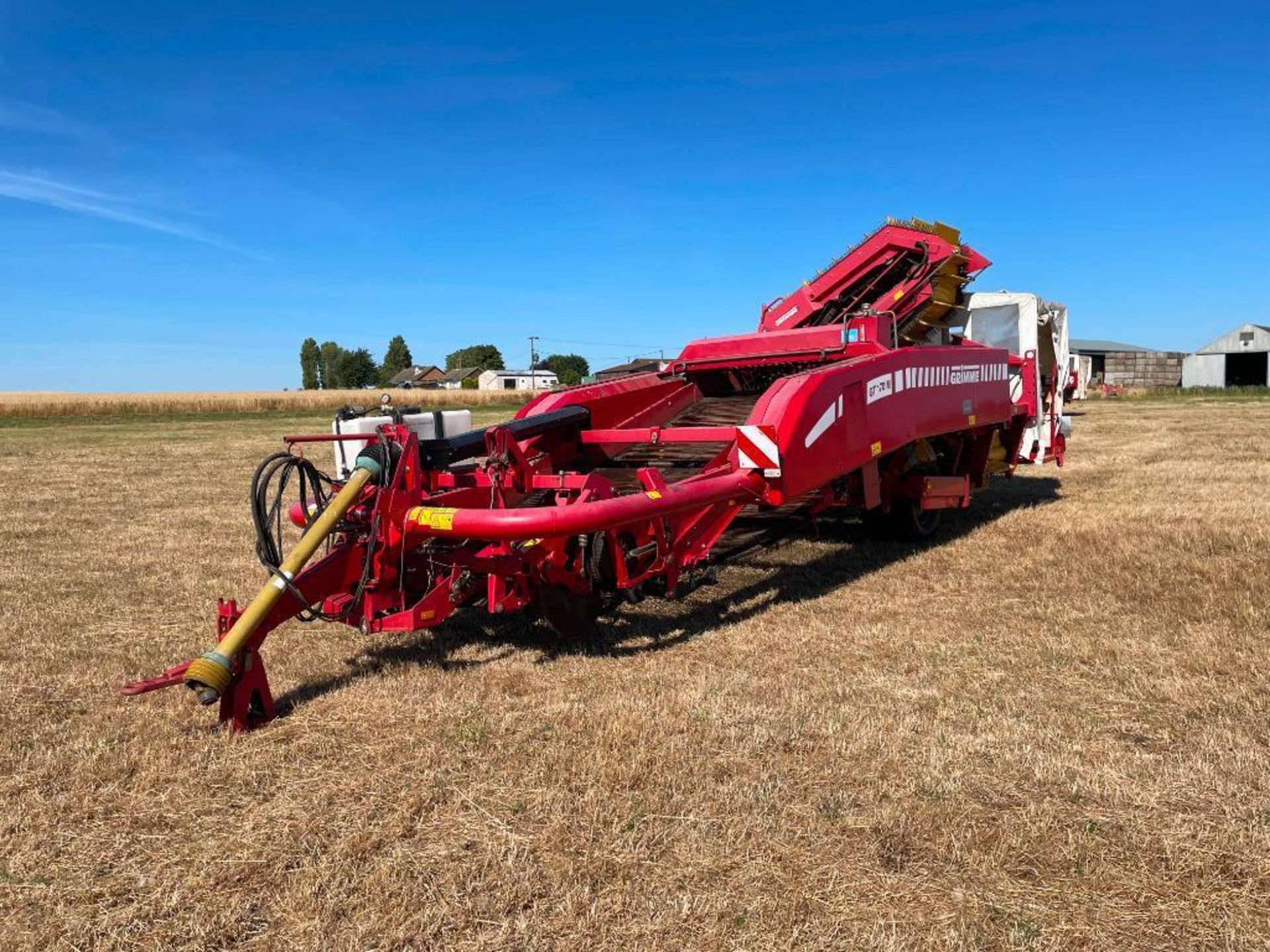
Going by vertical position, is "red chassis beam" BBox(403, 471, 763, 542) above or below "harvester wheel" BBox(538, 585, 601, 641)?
above

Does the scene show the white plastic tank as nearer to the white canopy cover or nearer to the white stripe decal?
the white stripe decal

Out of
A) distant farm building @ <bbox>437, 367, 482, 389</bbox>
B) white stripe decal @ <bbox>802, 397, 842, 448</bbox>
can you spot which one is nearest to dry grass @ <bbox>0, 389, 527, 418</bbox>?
white stripe decal @ <bbox>802, 397, 842, 448</bbox>

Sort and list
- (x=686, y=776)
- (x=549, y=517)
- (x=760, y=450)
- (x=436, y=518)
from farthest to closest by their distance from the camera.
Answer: (x=760, y=450), (x=436, y=518), (x=549, y=517), (x=686, y=776)

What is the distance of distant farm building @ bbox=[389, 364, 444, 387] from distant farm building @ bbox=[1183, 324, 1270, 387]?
79641 millimetres

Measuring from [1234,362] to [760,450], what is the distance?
50322mm

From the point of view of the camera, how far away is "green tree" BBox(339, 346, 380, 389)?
108 m

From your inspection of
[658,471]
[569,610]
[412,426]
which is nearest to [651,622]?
[569,610]

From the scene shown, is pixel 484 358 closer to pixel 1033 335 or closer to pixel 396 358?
pixel 396 358

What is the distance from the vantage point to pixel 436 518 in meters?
4.05

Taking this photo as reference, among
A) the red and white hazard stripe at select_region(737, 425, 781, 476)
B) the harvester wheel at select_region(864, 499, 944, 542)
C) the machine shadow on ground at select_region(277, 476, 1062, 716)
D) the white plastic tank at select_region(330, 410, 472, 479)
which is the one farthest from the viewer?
the harvester wheel at select_region(864, 499, 944, 542)

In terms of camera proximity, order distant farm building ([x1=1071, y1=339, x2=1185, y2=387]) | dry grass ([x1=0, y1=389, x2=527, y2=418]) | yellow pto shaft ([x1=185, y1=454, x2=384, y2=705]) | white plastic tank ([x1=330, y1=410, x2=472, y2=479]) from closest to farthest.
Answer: yellow pto shaft ([x1=185, y1=454, x2=384, y2=705]), white plastic tank ([x1=330, y1=410, x2=472, y2=479]), dry grass ([x1=0, y1=389, x2=527, y2=418]), distant farm building ([x1=1071, y1=339, x2=1185, y2=387])

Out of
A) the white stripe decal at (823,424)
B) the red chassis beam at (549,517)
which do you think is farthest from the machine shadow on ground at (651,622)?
the white stripe decal at (823,424)

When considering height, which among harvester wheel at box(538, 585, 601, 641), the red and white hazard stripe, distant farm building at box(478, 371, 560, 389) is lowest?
harvester wheel at box(538, 585, 601, 641)

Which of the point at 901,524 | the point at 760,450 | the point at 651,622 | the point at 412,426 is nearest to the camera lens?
the point at 760,450
